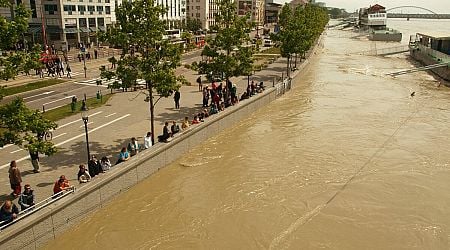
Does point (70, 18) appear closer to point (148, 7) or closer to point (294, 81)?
point (294, 81)

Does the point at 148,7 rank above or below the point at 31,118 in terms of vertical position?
above

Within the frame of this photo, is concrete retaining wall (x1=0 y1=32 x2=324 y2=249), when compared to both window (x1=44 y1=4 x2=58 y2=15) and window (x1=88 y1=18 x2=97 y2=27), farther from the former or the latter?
window (x1=88 y1=18 x2=97 y2=27)

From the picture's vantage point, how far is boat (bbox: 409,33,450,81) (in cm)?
4784

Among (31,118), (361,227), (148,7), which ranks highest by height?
(148,7)

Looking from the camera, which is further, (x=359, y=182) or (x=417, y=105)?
(x=417, y=105)

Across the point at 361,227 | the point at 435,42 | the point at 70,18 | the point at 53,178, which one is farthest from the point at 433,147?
the point at 70,18

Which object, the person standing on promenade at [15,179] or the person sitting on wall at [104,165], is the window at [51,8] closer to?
the person sitting on wall at [104,165]

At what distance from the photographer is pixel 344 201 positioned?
15000mm

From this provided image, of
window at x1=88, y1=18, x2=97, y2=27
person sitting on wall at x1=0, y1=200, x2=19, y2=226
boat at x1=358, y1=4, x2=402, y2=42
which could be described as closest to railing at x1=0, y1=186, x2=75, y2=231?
person sitting on wall at x1=0, y1=200, x2=19, y2=226

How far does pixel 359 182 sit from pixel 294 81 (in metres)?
23.0

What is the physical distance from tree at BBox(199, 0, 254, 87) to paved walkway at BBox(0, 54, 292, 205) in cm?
312

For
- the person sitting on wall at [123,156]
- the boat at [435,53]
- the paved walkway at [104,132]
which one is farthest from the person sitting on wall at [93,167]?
the boat at [435,53]

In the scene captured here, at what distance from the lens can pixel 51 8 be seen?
59250 millimetres

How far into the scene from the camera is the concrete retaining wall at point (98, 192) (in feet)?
34.9
